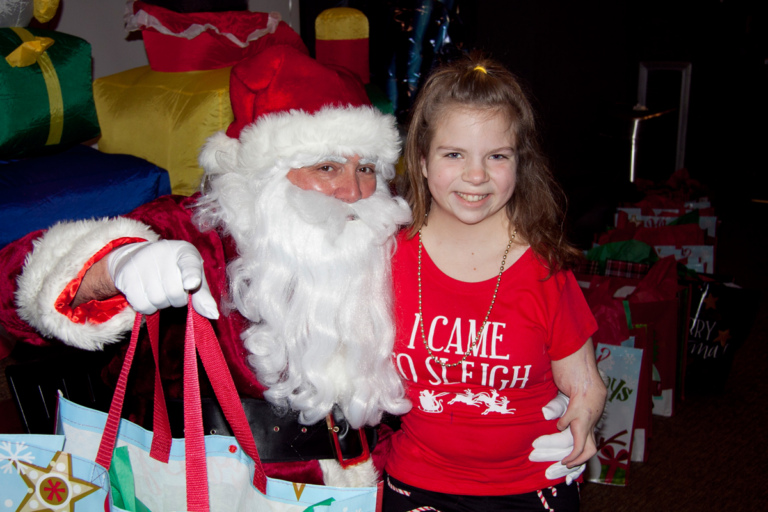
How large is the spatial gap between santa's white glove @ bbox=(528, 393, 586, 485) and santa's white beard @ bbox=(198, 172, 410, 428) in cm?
27

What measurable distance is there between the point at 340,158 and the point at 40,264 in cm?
58

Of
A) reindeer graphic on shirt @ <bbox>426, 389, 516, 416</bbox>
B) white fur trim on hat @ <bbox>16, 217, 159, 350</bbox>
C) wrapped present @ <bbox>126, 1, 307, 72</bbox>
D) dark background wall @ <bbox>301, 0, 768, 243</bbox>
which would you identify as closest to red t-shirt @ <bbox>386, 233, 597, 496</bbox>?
reindeer graphic on shirt @ <bbox>426, 389, 516, 416</bbox>

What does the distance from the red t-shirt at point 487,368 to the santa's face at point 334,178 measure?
0.67 feet

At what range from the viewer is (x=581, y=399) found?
3.77ft

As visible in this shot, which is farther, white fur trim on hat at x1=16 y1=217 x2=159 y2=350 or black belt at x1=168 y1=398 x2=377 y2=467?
black belt at x1=168 y1=398 x2=377 y2=467

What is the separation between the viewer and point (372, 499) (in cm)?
96

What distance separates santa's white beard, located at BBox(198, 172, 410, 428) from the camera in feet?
3.83

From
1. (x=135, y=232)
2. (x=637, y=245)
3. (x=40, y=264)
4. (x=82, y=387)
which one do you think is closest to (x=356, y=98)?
(x=135, y=232)

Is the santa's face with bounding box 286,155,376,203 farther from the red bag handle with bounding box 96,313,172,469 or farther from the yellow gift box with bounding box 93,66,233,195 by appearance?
the yellow gift box with bounding box 93,66,233,195

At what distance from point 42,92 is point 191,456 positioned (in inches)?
40.1

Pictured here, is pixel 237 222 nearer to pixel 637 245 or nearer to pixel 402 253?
pixel 402 253

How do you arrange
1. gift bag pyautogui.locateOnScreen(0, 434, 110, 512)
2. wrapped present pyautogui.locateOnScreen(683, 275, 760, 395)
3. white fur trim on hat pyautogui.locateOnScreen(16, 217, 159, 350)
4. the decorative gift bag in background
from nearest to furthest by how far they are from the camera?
gift bag pyautogui.locateOnScreen(0, 434, 110, 512), white fur trim on hat pyautogui.locateOnScreen(16, 217, 159, 350), the decorative gift bag in background, wrapped present pyautogui.locateOnScreen(683, 275, 760, 395)

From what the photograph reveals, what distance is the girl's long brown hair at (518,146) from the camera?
113 centimetres

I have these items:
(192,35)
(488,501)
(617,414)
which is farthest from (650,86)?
(488,501)
